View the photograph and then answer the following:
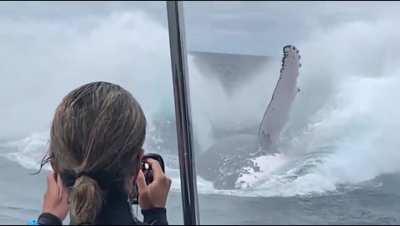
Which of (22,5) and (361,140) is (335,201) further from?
(22,5)

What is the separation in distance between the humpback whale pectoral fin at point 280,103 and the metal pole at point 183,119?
0.23 metres

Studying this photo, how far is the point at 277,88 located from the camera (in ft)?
5.20

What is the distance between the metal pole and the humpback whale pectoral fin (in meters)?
0.23

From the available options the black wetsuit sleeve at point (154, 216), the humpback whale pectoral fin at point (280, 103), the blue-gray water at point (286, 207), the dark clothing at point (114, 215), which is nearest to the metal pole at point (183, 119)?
the blue-gray water at point (286, 207)

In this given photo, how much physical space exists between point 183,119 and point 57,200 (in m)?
0.49

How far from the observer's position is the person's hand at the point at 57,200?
95cm

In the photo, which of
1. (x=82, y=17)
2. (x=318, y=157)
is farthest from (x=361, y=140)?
(x=82, y=17)

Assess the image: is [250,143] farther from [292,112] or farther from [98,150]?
[98,150]

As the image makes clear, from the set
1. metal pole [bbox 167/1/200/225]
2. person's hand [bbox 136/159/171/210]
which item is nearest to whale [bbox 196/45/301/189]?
metal pole [bbox 167/1/200/225]

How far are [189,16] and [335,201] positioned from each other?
530 millimetres

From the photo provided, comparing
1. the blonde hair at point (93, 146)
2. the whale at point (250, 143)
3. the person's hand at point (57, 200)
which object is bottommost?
the person's hand at point (57, 200)

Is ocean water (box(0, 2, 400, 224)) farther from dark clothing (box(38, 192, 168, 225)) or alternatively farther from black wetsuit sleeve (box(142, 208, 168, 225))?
dark clothing (box(38, 192, 168, 225))

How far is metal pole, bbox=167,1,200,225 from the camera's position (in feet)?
4.59

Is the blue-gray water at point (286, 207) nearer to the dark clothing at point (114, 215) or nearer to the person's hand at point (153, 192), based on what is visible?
the person's hand at point (153, 192)
